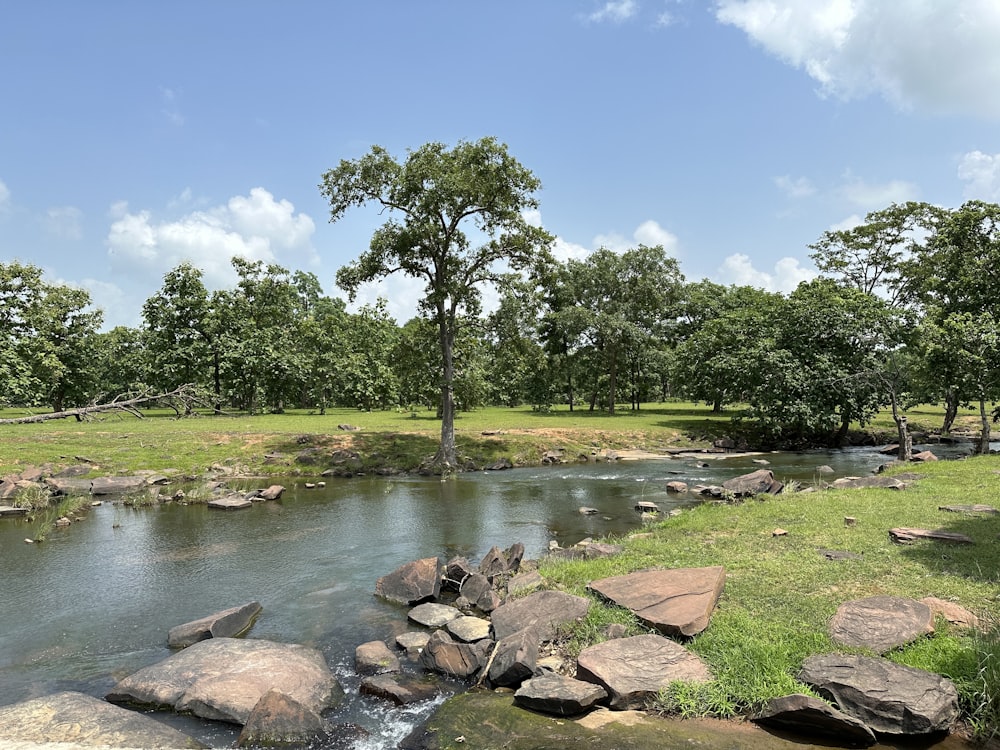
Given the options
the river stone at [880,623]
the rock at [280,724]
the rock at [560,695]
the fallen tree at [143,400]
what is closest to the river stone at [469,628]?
the rock at [560,695]

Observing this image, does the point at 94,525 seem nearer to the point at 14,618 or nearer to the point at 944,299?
the point at 14,618

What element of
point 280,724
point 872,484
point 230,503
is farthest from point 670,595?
point 230,503

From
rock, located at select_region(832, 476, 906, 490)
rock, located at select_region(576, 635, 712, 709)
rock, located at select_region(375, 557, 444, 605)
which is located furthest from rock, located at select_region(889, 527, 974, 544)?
rock, located at select_region(375, 557, 444, 605)

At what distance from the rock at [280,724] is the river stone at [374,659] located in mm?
1630

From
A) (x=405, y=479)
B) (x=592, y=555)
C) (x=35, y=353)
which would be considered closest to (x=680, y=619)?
(x=592, y=555)

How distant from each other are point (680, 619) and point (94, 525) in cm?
2054

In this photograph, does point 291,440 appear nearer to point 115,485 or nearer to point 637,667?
point 115,485

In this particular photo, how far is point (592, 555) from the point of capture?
44.8 ft

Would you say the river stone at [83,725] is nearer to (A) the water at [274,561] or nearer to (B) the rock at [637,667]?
(A) the water at [274,561]

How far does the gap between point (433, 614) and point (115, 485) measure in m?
22.4

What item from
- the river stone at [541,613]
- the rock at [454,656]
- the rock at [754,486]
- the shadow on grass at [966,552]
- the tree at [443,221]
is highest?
the tree at [443,221]

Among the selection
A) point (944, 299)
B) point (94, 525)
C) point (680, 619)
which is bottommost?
point (94, 525)

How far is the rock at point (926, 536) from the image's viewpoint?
12.1 metres

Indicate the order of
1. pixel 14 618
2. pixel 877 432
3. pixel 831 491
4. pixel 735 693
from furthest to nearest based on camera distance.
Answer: pixel 877 432, pixel 831 491, pixel 14 618, pixel 735 693
